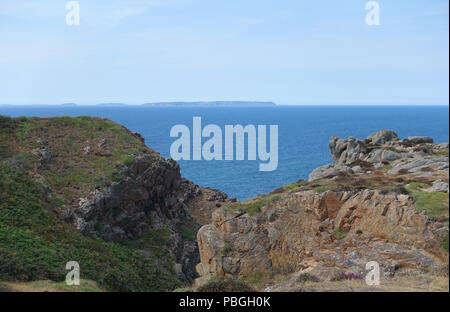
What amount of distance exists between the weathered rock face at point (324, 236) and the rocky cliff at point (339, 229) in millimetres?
48

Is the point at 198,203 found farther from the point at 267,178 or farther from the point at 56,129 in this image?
the point at 267,178

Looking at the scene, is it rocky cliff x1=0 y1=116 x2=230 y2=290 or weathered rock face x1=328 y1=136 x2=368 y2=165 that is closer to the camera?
rocky cliff x1=0 y1=116 x2=230 y2=290

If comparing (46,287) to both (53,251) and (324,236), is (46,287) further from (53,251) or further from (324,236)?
(324,236)

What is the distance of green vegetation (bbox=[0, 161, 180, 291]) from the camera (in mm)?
23422

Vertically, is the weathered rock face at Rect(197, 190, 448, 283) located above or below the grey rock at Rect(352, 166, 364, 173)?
below

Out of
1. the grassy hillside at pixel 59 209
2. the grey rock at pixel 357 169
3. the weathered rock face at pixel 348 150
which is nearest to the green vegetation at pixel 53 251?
the grassy hillside at pixel 59 209

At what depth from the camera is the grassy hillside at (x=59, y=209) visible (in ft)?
82.4

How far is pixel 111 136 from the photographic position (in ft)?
153

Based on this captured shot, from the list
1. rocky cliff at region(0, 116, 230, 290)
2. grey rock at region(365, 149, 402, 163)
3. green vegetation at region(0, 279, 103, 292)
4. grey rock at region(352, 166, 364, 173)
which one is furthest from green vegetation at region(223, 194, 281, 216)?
grey rock at region(365, 149, 402, 163)

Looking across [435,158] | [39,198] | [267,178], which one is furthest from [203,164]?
[435,158]

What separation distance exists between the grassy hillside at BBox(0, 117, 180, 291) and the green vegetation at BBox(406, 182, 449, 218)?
16944 mm

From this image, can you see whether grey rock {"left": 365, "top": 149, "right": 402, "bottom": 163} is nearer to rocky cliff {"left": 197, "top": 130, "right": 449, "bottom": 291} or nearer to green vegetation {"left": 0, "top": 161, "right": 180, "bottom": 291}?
rocky cliff {"left": 197, "top": 130, "right": 449, "bottom": 291}
